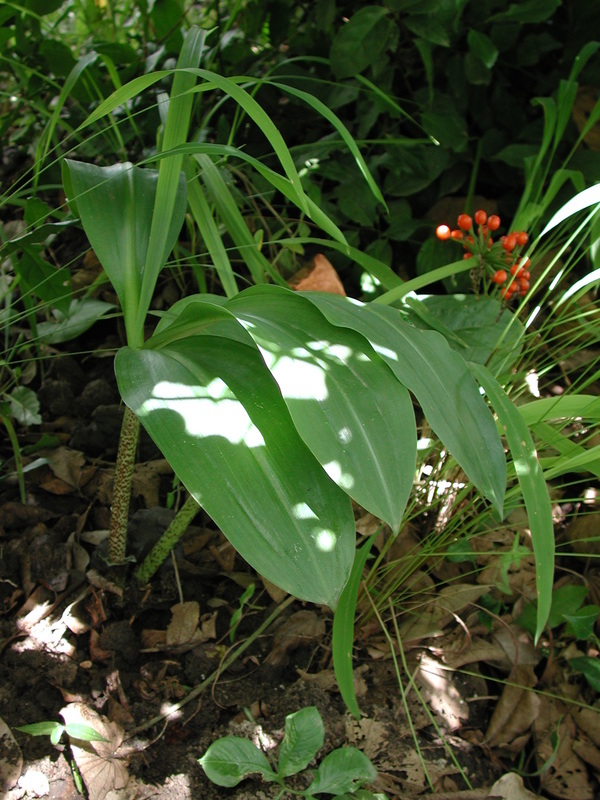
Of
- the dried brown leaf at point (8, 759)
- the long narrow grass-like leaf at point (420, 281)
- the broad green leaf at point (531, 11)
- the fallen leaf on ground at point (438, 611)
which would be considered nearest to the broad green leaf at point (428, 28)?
the broad green leaf at point (531, 11)

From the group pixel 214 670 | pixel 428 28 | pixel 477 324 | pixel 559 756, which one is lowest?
pixel 559 756

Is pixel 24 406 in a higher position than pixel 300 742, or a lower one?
higher

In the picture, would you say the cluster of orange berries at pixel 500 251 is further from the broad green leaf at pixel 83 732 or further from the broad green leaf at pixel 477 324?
the broad green leaf at pixel 83 732

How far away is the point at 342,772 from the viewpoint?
0.89 meters

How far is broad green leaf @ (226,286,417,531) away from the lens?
727mm

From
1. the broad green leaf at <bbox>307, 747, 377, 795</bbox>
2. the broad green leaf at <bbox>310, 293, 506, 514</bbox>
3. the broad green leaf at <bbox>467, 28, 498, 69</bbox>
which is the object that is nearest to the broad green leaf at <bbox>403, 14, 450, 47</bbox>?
the broad green leaf at <bbox>467, 28, 498, 69</bbox>

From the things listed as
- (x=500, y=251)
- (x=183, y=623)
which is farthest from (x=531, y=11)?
(x=183, y=623)

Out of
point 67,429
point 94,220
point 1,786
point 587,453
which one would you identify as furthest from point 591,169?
point 1,786

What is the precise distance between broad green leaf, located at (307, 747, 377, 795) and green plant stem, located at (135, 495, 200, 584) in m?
0.38

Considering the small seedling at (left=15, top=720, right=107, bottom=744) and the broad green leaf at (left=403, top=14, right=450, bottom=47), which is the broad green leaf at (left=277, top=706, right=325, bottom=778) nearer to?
the small seedling at (left=15, top=720, right=107, bottom=744)

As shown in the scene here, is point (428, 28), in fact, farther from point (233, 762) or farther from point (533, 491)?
point (233, 762)

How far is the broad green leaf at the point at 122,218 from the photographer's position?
936 millimetres

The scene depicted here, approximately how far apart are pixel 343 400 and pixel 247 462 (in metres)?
0.13

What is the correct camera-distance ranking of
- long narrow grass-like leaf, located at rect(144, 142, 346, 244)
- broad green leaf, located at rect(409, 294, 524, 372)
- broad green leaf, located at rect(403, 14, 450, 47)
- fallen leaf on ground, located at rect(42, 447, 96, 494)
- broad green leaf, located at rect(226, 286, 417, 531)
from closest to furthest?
1. broad green leaf, located at rect(226, 286, 417, 531)
2. long narrow grass-like leaf, located at rect(144, 142, 346, 244)
3. broad green leaf, located at rect(409, 294, 524, 372)
4. fallen leaf on ground, located at rect(42, 447, 96, 494)
5. broad green leaf, located at rect(403, 14, 450, 47)
